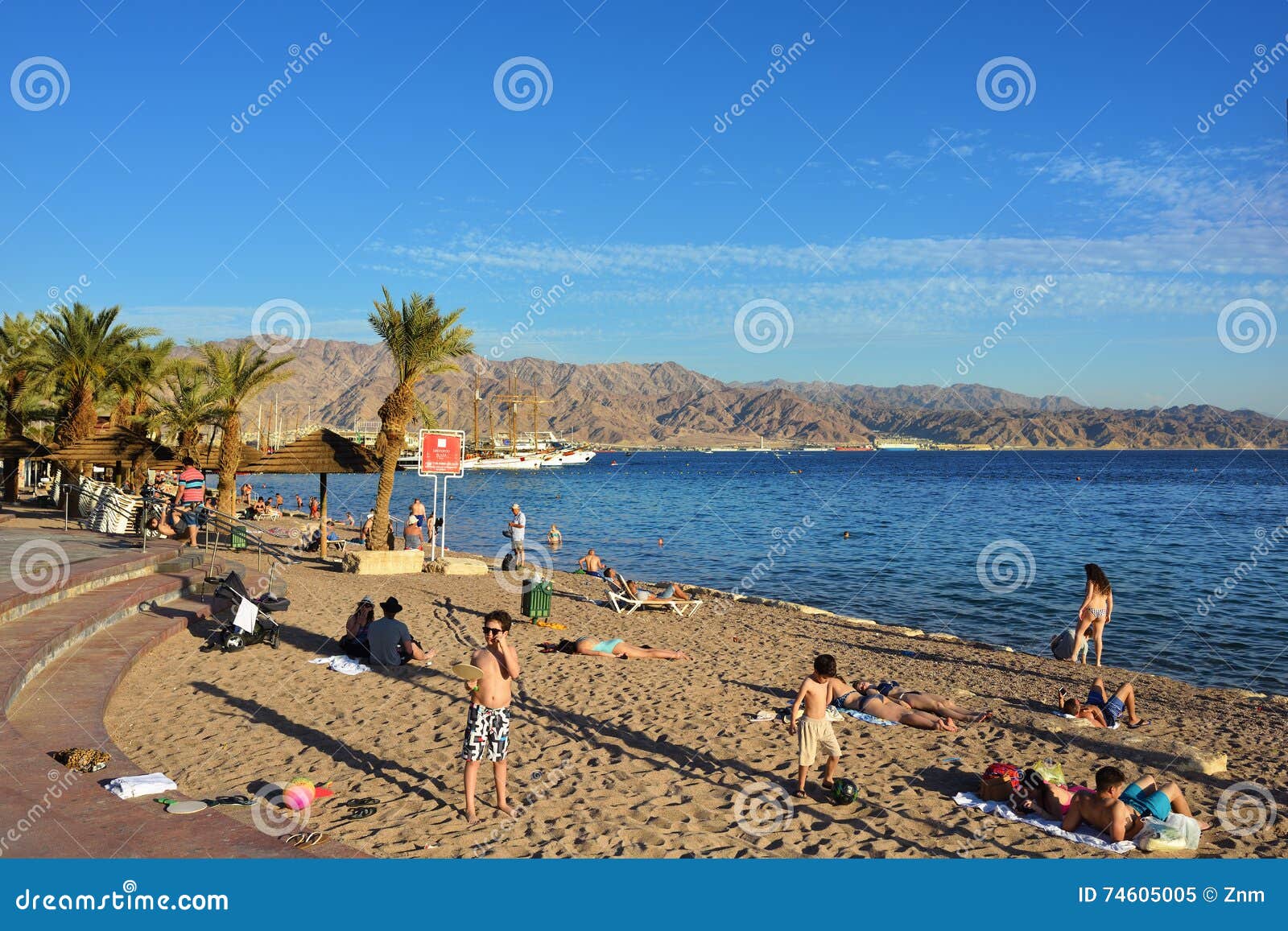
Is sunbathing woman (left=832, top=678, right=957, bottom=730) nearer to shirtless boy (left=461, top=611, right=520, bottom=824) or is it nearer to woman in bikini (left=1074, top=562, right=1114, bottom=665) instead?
shirtless boy (left=461, top=611, right=520, bottom=824)

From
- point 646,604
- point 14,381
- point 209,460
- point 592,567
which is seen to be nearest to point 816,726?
point 646,604

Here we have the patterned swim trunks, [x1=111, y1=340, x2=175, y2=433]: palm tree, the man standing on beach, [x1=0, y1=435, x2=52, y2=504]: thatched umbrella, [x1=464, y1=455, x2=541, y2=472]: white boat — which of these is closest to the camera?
the patterned swim trunks

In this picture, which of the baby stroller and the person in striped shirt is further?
the person in striped shirt

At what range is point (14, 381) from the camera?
98.0 feet

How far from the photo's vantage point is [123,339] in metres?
27.0

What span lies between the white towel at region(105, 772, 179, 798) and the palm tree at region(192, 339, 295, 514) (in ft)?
57.8

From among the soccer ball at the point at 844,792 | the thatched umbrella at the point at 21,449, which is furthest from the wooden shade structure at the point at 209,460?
the soccer ball at the point at 844,792

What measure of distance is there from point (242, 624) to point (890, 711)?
815 cm

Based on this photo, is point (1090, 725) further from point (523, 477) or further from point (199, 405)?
point (523, 477)

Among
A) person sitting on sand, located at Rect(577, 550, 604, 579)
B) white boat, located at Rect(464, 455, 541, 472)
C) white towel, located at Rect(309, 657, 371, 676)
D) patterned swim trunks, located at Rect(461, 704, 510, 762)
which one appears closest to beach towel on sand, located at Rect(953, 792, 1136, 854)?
patterned swim trunks, located at Rect(461, 704, 510, 762)

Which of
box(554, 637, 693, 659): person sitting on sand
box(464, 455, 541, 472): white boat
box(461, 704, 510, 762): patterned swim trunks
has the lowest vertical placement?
box(554, 637, 693, 659): person sitting on sand

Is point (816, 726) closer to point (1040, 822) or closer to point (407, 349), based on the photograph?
point (1040, 822)

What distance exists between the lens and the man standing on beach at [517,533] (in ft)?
64.3

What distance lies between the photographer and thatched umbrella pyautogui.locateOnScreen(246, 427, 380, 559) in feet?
62.7
